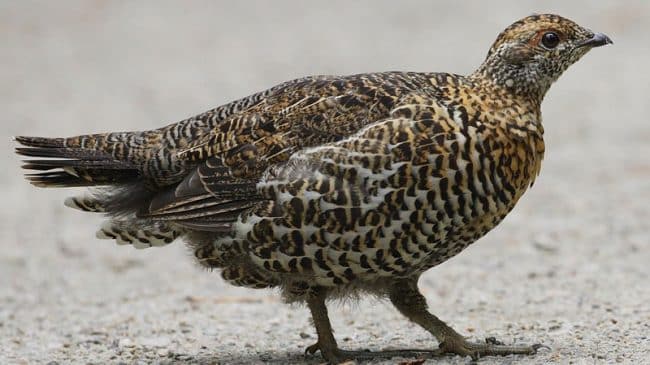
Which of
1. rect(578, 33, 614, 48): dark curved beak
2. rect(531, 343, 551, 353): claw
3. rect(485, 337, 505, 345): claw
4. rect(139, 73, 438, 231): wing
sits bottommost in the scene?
rect(531, 343, 551, 353): claw

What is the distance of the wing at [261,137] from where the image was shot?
628cm

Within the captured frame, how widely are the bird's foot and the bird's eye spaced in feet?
5.85

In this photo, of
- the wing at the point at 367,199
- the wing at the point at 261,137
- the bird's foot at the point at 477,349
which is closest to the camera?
the wing at the point at 367,199

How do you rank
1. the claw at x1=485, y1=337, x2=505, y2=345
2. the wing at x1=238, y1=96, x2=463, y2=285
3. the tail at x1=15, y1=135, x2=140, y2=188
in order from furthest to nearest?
the claw at x1=485, y1=337, x2=505, y2=345 → the tail at x1=15, y1=135, x2=140, y2=188 → the wing at x1=238, y1=96, x2=463, y2=285

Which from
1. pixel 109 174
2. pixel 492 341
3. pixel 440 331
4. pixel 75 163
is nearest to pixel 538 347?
pixel 492 341

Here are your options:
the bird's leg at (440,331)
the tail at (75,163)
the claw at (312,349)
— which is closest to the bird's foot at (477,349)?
the bird's leg at (440,331)

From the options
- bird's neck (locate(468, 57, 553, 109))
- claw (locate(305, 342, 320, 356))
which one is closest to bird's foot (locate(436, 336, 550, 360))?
claw (locate(305, 342, 320, 356))

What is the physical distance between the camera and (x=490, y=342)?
6.91 metres

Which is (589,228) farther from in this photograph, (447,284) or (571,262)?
(447,284)

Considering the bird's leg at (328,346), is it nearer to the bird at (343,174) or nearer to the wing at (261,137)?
the bird at (343,174)

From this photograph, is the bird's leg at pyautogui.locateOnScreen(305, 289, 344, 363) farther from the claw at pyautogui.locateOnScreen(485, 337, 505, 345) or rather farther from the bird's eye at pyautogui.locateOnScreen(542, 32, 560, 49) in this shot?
the bird's eye at pyautogui.locateOnScreen(542, 32, 560, 49)

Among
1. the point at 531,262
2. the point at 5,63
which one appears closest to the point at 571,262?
the point at 531,262

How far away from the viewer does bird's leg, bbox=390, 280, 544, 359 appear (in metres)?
6.62

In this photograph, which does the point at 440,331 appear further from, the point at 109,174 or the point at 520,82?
the point at 109,174
